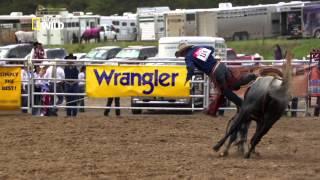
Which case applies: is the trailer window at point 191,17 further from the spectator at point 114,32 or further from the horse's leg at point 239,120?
the horse's leg at point 239,120

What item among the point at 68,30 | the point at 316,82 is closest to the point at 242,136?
the point at 316,82

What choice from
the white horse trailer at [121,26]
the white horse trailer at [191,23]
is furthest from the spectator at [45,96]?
the white horse trailer at [121,26]

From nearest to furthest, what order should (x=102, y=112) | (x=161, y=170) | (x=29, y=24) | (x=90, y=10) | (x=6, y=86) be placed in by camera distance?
(x=161, y=170) → (x=6, y=86) → (x=102, y=112) → (x=29, y=24) → (x=90, y=10)

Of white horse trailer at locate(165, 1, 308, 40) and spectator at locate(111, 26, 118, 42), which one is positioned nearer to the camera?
white horse trailer at locate(165, 1, 308, 40)

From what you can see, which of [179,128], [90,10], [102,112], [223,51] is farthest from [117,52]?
[90,10]

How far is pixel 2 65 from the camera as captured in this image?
61.0 feet

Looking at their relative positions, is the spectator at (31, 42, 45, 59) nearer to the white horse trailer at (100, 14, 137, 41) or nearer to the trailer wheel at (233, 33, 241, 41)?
the trailer wheel at (233, 33, 241, 41)

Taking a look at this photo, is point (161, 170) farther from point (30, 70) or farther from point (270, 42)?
point (270, 42)

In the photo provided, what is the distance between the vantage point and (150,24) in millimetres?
57625

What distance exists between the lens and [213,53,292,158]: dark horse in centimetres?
1059

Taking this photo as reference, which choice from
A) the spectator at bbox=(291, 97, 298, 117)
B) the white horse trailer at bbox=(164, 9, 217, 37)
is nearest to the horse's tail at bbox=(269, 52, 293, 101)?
the spectator at bbox=(291, 97, 298, 117)

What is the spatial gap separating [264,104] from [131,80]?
8140mm

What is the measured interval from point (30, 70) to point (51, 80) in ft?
1.85

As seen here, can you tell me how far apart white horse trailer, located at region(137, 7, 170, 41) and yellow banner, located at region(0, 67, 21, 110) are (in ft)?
120
